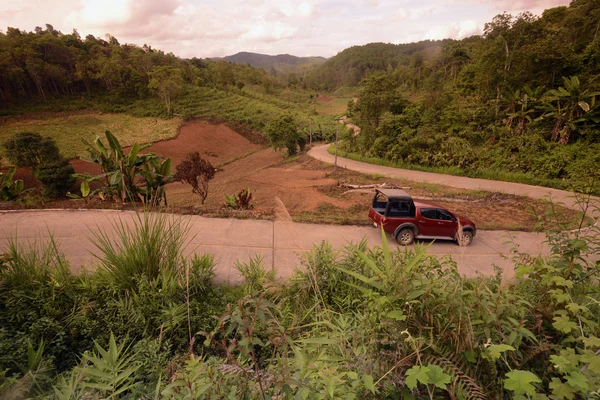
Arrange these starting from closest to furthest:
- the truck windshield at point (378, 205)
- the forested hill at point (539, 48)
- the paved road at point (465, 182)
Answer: the truck windshield at point (378, 205), the paved road at point (465, 182), the forested hill at point (539, 48)

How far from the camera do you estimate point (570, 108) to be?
1728 centimetres

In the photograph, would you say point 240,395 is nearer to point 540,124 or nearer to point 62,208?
point 62,208

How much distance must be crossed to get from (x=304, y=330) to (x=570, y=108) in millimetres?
23174

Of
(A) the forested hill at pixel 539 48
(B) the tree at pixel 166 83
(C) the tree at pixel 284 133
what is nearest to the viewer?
(A) the forested hill at pixel 539 48

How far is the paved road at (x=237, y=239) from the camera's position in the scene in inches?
237

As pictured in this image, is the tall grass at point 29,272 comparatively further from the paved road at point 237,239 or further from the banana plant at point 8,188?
the banana plant at point 8,188

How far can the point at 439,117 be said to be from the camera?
2405cm

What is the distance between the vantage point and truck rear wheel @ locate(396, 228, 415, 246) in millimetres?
7457

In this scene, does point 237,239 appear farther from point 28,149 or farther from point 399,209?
Result: point 28,149

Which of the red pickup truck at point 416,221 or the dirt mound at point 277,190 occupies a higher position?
the red pickup truck at point 416,221

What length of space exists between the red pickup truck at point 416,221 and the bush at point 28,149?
23.6 metres

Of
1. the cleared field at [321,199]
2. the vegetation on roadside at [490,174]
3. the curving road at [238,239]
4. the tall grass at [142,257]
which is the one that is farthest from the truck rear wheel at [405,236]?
the vegetation on roadside at [490,174]

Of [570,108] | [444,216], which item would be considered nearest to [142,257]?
[444,216]

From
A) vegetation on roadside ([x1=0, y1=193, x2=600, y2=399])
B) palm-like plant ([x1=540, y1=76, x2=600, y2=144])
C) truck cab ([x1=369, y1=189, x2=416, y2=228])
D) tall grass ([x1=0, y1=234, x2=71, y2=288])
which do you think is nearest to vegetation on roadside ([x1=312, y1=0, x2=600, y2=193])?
palm-like plant ([x1=540, y1=76, x2=600, y2=144])
